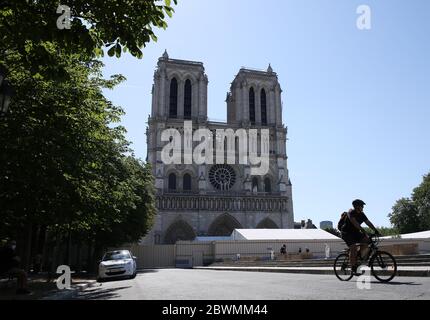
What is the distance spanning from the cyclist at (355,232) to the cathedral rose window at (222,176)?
168 feet

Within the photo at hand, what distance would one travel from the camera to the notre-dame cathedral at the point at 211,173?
56.0 metres

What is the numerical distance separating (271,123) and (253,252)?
30.0 m

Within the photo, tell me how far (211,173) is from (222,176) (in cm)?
156

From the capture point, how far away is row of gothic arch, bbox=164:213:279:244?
55812 mm

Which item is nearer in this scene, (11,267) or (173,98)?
(11,267)

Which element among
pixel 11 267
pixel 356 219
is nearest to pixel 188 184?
pixel 11 267

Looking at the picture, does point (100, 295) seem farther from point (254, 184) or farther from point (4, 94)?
point (254, 184)

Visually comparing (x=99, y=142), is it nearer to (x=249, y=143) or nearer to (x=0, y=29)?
(x=0, y=29)

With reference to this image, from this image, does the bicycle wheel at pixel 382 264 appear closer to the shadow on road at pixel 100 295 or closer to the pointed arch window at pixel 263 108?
the shadow on road at pixel 100 295

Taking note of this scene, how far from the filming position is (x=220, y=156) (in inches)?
2363

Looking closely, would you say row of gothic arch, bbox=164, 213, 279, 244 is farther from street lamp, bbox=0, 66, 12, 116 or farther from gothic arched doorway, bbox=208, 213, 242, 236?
street lamp, bbox=0, 66, 12, 116

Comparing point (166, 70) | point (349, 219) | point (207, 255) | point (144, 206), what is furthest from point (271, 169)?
point (349, 219)

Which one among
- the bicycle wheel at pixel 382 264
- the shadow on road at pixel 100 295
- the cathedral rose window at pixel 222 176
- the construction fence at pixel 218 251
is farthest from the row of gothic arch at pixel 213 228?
the bicycle wheel at pixel 382 264

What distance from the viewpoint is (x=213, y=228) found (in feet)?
186
